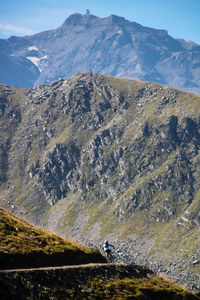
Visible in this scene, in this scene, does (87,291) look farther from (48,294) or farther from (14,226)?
(14,226)

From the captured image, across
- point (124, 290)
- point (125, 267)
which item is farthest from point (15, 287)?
point (125, 267)

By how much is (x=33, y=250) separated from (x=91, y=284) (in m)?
10.8

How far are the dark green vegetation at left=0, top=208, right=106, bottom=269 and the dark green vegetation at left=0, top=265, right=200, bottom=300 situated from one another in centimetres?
545

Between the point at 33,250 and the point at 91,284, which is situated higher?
the point at 33,250

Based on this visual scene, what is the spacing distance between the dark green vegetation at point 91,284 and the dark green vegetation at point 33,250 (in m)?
5.45

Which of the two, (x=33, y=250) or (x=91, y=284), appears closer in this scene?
(x=91, y=284)

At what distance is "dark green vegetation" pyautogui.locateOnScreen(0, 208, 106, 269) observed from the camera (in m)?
54.0

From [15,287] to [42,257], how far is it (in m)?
13.3

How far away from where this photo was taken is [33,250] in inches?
2280

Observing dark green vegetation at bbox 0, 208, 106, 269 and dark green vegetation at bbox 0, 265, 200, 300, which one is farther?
dark green vegetation at bbox 0, 208, 106, 269

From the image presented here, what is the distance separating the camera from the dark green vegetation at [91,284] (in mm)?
45844

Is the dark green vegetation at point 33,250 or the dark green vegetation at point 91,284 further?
the dark green vegetation at point 33,250

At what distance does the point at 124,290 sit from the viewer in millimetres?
54094

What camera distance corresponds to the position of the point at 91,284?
52.7 m
